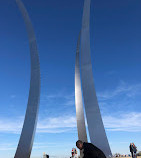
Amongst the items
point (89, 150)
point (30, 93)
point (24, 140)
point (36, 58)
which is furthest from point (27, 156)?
point (89, 150)

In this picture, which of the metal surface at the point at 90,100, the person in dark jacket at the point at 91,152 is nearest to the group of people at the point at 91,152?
the person in dark jacket at the point at 91,152

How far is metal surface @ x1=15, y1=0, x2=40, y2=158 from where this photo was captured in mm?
17641

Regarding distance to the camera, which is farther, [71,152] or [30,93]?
[71,152]

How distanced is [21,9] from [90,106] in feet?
47.5

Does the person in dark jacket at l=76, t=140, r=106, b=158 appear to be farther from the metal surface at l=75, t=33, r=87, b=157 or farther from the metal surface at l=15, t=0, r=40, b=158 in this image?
the metal surface at l=75, t=33, r=87, b=157

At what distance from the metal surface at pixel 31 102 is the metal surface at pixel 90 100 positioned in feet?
19.3

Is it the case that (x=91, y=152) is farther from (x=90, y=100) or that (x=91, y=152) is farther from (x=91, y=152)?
(x=90, y=100)

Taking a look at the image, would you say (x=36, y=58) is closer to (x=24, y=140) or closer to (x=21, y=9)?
(x=21, y=9)

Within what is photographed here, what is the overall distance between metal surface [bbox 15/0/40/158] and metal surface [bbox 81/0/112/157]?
589 centimetres

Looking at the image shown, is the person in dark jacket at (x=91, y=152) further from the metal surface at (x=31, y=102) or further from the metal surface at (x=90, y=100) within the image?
the metal surface at (x=31, y=102)

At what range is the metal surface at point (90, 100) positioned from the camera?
14.2 m

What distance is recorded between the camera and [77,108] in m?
23.7

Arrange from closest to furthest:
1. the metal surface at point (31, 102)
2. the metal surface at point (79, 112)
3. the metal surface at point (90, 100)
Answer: the metal surface at point (90, 100) < the metal surface at point (31, 102) < the metal surface at point (79, 112)

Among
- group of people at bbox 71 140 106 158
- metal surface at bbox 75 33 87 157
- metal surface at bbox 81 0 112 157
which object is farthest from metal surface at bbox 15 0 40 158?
group of people at bbox 71 140 106 158
